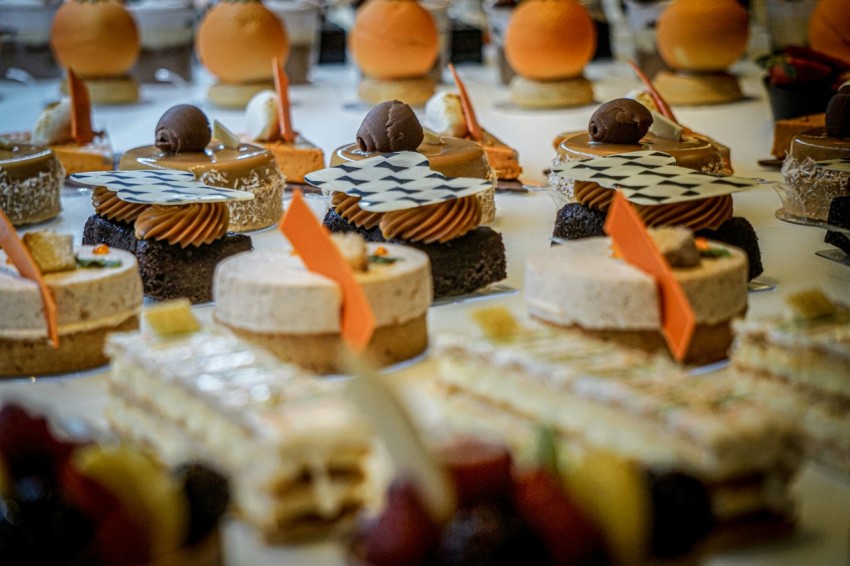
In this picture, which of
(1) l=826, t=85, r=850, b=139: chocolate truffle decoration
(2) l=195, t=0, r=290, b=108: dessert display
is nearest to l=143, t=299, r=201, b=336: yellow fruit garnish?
(1) l=826, t=85, r=850, b=139: chocolate truffle decoration

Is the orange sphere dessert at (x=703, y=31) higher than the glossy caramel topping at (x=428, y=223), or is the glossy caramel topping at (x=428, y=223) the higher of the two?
the orange sphere dessert at (x=703, y=31)

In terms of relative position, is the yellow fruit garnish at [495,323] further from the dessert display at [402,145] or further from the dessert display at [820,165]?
the dessert display at [820,165]

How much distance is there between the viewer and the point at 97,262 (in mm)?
3303

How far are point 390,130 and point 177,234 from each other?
0.87 metres

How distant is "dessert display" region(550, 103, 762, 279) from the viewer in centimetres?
387

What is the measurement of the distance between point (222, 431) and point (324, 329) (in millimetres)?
780

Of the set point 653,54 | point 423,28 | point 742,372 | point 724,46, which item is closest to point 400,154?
point 742,372

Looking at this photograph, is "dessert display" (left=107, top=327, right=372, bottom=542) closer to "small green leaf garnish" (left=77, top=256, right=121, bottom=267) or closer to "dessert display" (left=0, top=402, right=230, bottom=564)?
"dessert display" (left=0, top=402, right=230, bottom=564)

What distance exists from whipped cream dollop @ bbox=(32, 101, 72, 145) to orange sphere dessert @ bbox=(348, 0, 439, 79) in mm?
2206

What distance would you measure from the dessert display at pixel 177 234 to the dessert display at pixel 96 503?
5.76ft

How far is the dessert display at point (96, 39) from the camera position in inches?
285

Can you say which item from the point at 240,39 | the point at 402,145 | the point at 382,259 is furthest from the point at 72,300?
the point at 240,39

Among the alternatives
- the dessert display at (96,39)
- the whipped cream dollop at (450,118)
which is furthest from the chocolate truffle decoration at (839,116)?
the dessert display at (96,39)

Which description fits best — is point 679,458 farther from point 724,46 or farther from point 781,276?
point 724,46
